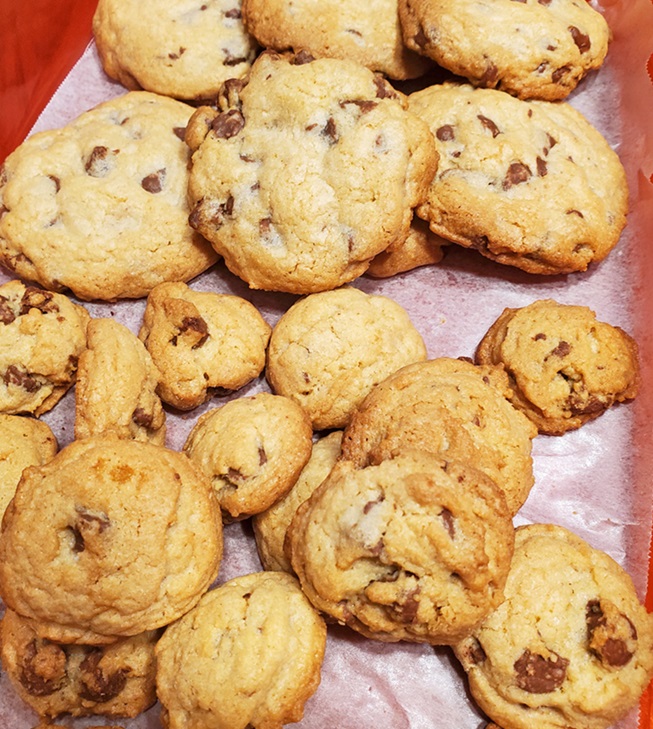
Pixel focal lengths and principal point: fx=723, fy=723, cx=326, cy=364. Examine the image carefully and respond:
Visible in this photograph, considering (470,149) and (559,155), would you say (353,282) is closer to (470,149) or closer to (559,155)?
(470,149)

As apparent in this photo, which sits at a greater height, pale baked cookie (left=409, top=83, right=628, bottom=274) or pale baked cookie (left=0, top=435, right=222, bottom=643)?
pale baked cookie (left=409, top=83, right=628, bottom=274)

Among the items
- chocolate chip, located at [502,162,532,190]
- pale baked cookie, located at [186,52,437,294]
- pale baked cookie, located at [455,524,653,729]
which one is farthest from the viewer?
chocolate chip, located at [502,162,532,190]

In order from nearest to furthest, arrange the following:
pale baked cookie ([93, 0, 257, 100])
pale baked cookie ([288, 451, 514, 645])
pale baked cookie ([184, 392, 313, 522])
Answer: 1. pale baked cookie ([288, 451, 514, 645])
2. pale baked cookie ([184, 392, 313, 522])
3. pale baked cookie ([93, 0, 257, 100])

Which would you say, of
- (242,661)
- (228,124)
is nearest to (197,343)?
(228,124)

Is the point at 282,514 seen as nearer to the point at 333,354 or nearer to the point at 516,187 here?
the point at 333,354

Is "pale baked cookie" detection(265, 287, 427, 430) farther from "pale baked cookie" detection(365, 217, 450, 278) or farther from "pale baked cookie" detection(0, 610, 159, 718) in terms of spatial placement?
"pale baked cookie" detection(0, 610, 159, 718)

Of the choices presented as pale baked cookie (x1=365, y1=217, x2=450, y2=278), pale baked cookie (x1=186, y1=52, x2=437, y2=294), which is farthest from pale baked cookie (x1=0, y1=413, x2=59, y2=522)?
pale baked cookie (x1=365, y1=217, x2=450, y2=278)

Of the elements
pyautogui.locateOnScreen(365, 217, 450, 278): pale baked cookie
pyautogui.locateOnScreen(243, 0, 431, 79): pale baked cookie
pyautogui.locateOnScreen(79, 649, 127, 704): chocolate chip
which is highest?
pyautogui.locateOnScreen(243, 0, 431, 79): pale baked cookie
